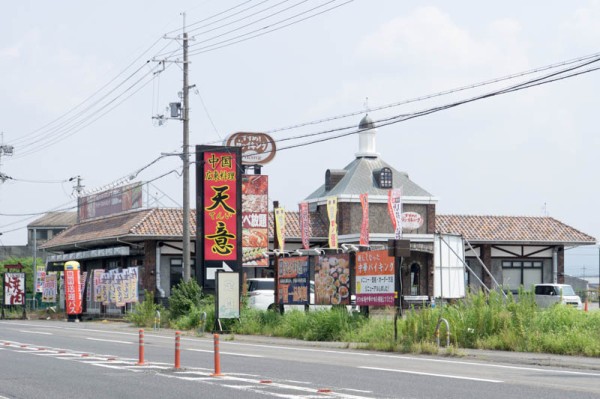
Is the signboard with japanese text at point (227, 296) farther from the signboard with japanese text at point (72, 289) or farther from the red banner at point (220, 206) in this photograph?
the signboard with japanese text at point (72, 289)

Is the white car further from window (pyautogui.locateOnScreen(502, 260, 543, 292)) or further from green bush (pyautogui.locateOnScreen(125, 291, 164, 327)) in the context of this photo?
window (pyautogui.locateOnScreen(502, 260, 543, 292))

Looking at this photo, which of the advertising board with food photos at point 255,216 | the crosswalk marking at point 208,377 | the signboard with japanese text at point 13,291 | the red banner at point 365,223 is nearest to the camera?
the crosswalk marking at point 208,377

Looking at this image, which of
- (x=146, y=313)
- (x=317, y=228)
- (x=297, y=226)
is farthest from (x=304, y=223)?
(x=146, y=313)

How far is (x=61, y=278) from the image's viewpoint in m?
60.5

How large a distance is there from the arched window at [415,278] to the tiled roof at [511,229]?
281 cm

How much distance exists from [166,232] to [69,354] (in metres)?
25.3

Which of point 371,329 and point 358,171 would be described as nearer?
point 371,329

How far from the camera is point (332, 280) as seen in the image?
32.2 meters

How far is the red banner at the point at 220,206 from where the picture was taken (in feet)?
131

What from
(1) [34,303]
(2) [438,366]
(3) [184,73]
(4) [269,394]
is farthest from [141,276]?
(4) [269,394]

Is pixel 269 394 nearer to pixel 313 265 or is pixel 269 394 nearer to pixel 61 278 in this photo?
pixel 313 265

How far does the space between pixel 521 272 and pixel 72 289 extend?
81.7ft

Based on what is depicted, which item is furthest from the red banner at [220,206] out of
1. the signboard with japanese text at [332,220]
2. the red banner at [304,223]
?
the red banner at [304,223]

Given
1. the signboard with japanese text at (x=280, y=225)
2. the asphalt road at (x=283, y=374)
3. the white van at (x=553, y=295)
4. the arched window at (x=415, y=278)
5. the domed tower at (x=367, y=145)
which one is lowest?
Answer: the asphalt road at (x=283, y=374)
